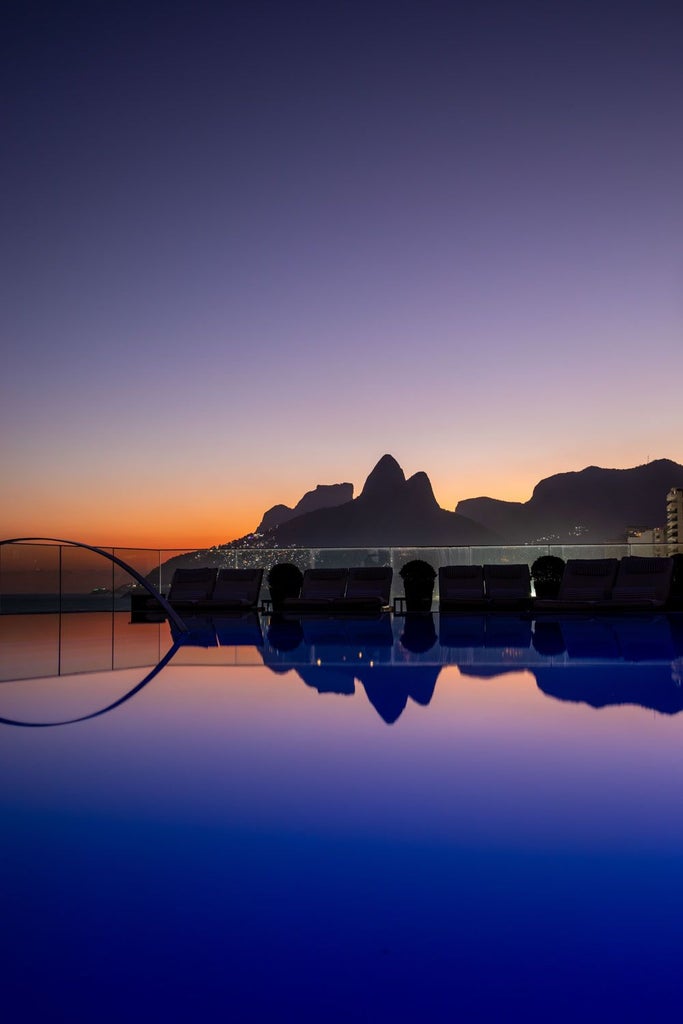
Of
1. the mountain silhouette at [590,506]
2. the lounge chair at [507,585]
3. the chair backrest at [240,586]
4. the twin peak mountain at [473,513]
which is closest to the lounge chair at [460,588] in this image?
the lounge chair at [507,585]

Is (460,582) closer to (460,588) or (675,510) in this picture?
(460,588)

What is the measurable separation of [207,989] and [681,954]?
3.69ft

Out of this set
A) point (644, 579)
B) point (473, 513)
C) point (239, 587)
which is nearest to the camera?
point (644, 579)

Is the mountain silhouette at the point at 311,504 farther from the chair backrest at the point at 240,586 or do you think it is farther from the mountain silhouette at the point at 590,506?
the chair backrest at the point at 240,586

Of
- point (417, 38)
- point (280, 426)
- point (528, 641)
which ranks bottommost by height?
point (528, 641)

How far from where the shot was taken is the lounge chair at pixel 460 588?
589 inches

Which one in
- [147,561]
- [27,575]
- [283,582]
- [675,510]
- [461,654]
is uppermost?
[675,510]

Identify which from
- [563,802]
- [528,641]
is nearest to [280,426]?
[528,641]

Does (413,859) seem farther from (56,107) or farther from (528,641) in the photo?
(56,107)

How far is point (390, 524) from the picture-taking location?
89.4 metres

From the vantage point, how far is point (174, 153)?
1378cm

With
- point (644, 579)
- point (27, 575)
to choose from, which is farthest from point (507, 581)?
point (27, 575)

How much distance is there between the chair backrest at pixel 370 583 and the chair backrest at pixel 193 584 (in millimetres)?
3013

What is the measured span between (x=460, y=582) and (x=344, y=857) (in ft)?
43.3
